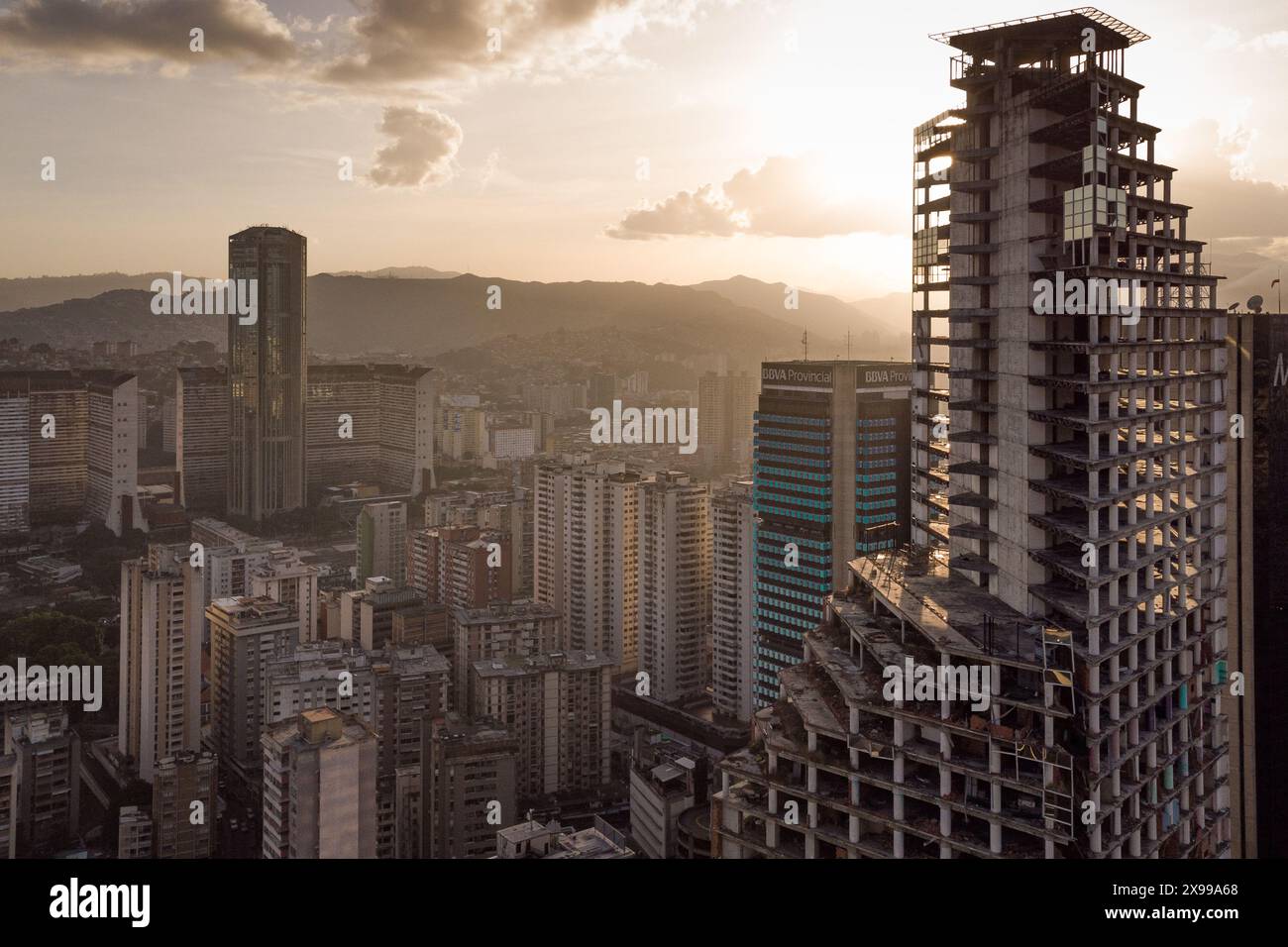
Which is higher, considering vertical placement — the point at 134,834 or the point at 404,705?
the point at 404,705

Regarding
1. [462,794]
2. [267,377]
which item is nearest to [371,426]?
[267,377]

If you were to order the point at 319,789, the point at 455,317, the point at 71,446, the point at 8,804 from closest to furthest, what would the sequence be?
1. the point at 319,789
2. the point at 8,804
3. the point at 71,446
4. the point at 455,317

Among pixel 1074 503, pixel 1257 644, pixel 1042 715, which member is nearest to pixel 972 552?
pixel 1074 503

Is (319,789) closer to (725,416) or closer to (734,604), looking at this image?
(734,604)

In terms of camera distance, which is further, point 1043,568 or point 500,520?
point 500,520

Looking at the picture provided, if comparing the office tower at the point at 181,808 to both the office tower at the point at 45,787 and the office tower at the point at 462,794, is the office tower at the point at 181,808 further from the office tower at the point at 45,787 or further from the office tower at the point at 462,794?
the office tower at the point at 462,794

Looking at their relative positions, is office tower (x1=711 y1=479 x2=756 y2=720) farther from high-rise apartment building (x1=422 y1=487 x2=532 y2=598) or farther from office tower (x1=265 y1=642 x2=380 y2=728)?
office tower (x1=265 y1=642 x2=380 y2=728)
